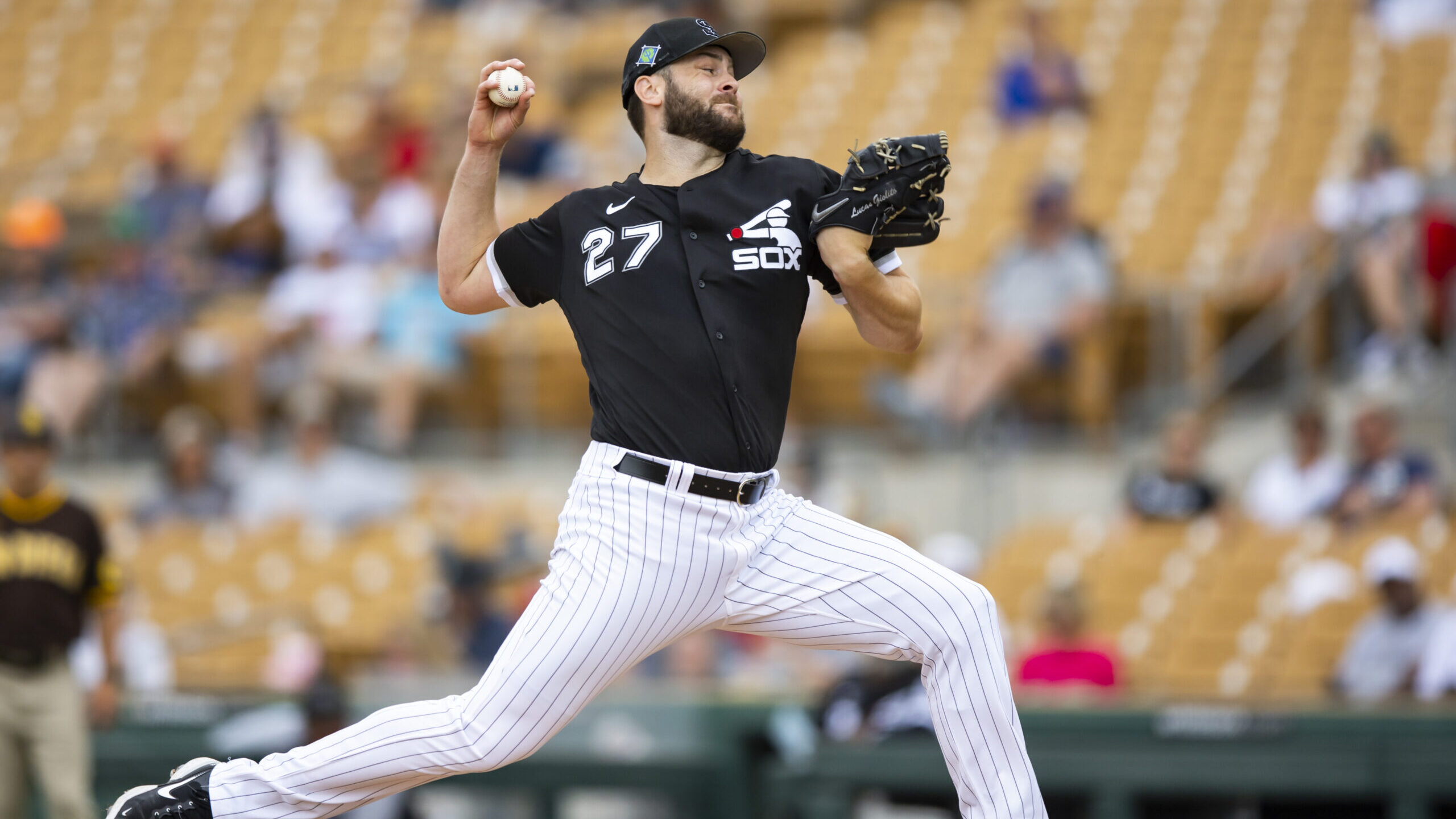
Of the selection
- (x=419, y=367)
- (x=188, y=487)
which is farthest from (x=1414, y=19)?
(x=188, y=487)

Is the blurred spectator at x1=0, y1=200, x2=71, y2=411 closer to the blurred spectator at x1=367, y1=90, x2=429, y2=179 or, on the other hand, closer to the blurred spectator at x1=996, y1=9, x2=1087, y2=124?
the blurred spectator at x1=367, y1=90, x2=429, y2=179

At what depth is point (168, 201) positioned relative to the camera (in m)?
12.3

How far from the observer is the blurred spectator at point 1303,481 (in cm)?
829

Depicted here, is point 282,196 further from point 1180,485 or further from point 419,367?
point 1180,485

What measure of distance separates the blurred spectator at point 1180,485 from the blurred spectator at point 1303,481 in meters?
0.29

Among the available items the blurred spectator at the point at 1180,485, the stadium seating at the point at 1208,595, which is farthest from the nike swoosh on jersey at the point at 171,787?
the blurred spectator at the point at 1180,485

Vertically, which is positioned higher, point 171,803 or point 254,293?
point 254,293

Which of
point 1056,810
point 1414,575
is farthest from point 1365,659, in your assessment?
point 1056,810

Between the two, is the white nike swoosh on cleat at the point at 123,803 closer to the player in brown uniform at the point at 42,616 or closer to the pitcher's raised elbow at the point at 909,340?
the pitcher's raised elbow at the point at 909,340

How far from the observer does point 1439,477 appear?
8.20 m

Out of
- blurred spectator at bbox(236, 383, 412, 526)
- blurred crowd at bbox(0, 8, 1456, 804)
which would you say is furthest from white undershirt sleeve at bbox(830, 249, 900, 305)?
blurred spectator at bbox(236, 383, 412, 526)

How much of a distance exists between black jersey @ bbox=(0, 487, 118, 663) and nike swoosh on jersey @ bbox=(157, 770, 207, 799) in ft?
9.64

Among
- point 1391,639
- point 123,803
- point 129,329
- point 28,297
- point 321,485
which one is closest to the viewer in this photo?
point 123,803

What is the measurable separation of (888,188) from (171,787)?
208 centimetres
